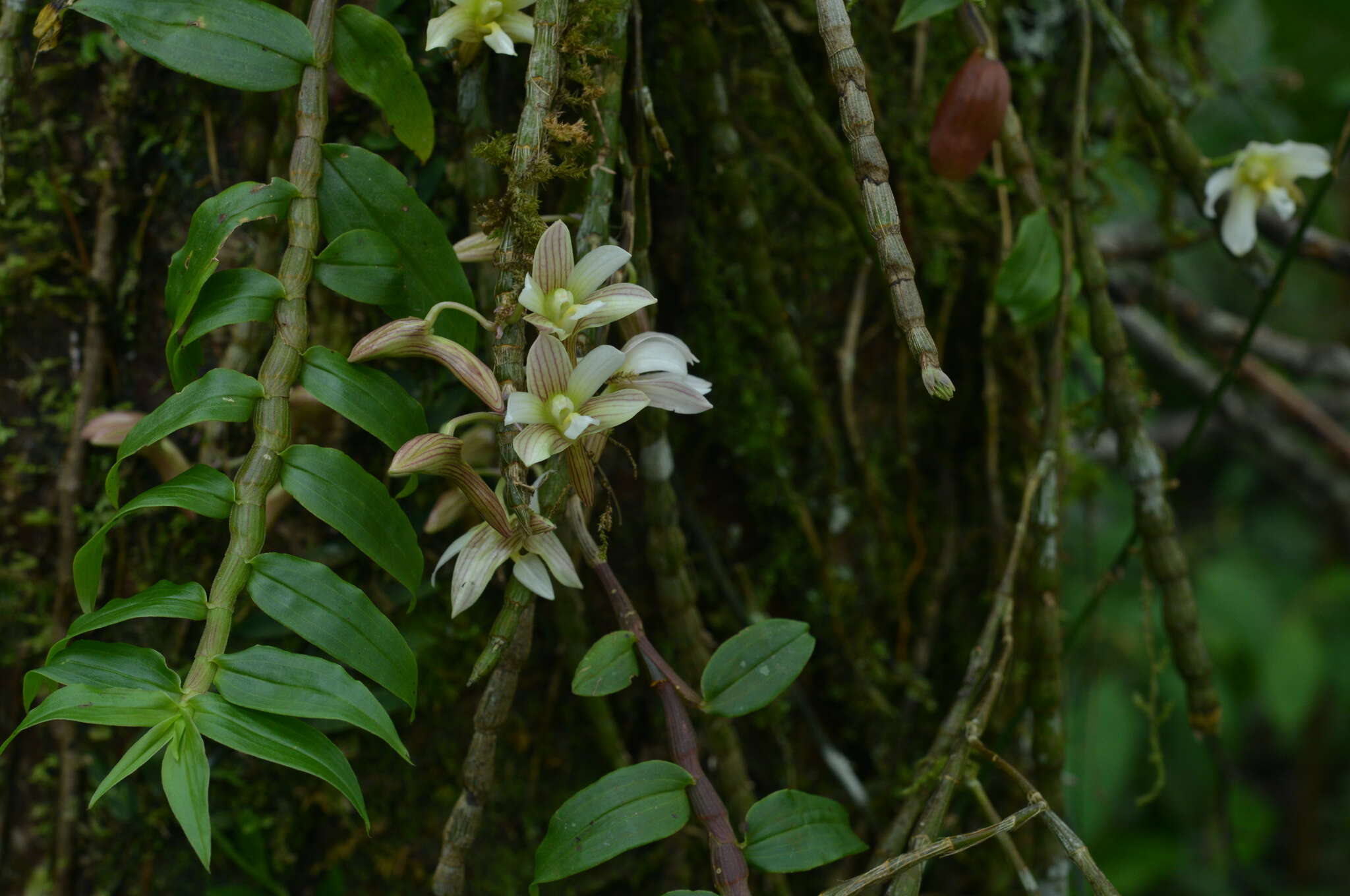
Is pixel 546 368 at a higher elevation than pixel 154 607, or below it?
higher

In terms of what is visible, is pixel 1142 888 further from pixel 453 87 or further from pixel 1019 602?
pixel 453 87

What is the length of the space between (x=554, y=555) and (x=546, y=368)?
128 millimetres

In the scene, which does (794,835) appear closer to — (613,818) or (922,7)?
(613,818)

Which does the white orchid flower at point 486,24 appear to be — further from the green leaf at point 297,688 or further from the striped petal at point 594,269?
the green leaf at point 297,688

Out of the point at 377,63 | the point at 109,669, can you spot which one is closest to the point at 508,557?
the point at 109,669

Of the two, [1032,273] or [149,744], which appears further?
[1032,273]

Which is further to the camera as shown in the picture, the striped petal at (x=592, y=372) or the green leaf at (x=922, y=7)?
the green leaf at (x=922, y=7)

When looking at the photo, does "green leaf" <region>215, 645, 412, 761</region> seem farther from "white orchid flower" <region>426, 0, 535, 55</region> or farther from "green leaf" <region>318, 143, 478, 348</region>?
"white orchid flower" <region>426, 0, 535, 55</region>

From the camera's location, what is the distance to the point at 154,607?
0.52 metres

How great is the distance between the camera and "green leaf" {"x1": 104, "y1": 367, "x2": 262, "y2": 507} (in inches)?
21.5

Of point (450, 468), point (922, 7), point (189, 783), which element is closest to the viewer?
point (189, 783)

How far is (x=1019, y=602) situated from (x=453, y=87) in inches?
29.8

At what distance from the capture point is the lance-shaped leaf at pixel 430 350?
56cm

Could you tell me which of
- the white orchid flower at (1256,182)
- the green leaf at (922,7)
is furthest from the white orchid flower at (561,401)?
the white orchid flower at (1256,182)
